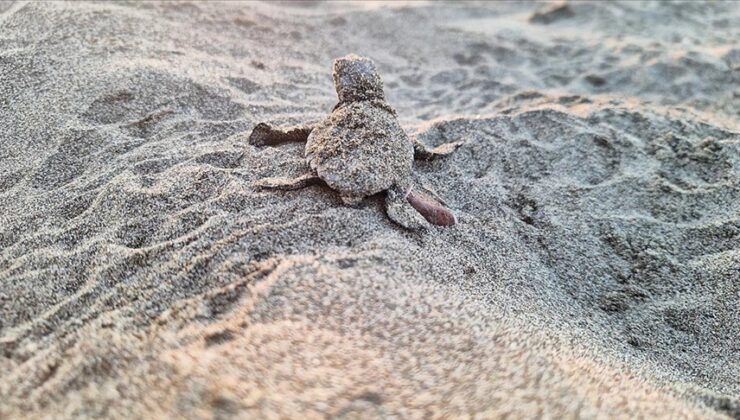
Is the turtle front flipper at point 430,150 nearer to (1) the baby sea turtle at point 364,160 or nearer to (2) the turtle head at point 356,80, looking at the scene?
(1) the baby sea turtle at point 364,160

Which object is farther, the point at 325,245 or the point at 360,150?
the point at 360,150

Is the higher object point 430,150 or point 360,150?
point 360,150

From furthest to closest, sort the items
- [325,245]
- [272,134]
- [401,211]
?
[272,134]
[401,211]
[325,245]

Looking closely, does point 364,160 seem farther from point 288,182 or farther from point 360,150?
point 288,182

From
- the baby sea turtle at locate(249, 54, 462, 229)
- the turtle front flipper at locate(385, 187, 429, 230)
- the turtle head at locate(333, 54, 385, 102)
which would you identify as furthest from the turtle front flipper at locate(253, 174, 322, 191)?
the turtle head at locate(333, 54, 385, 102)

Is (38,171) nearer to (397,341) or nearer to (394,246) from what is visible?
(394,246)

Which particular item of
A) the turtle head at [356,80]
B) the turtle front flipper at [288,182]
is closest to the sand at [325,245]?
the turtle front flipper at [288,182]

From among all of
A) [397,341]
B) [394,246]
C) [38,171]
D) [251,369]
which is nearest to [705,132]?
[394,246]

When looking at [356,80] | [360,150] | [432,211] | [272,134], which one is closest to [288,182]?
[360,150]
